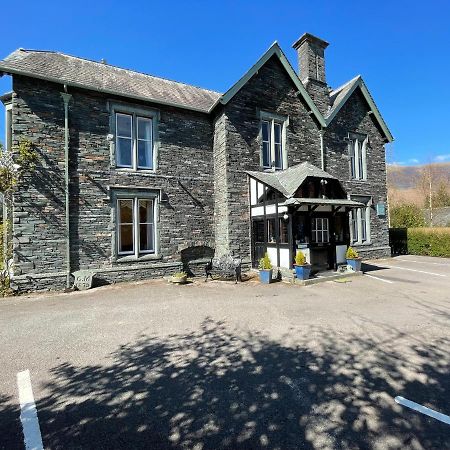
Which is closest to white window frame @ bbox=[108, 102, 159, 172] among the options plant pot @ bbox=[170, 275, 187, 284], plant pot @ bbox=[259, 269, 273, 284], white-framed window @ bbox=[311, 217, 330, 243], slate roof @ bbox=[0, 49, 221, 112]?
slate roof @ bbox=[0, 49, 221, 112]

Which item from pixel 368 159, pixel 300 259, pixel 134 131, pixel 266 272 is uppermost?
pixel 368 159

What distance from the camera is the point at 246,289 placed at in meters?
9.99

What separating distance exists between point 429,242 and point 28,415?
898 inches

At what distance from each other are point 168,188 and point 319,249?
24.5 feet

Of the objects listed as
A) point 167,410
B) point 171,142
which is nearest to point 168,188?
point 171,142

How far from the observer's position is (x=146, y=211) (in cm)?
1240

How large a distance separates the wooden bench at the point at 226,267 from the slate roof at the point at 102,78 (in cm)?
740

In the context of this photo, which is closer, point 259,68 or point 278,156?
point 259,68

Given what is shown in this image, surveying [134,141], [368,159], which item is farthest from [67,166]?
[368,159]

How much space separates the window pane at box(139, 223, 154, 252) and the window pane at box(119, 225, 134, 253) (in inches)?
16.3

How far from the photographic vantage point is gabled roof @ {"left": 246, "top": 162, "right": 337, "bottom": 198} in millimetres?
11383

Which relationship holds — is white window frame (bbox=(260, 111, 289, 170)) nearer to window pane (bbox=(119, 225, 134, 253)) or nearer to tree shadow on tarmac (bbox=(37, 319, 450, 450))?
window pane (bbox=(119, 225, 134, 253))

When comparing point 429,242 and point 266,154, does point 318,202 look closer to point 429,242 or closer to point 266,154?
point 266,154

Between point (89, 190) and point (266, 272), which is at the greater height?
point (89, 190)
